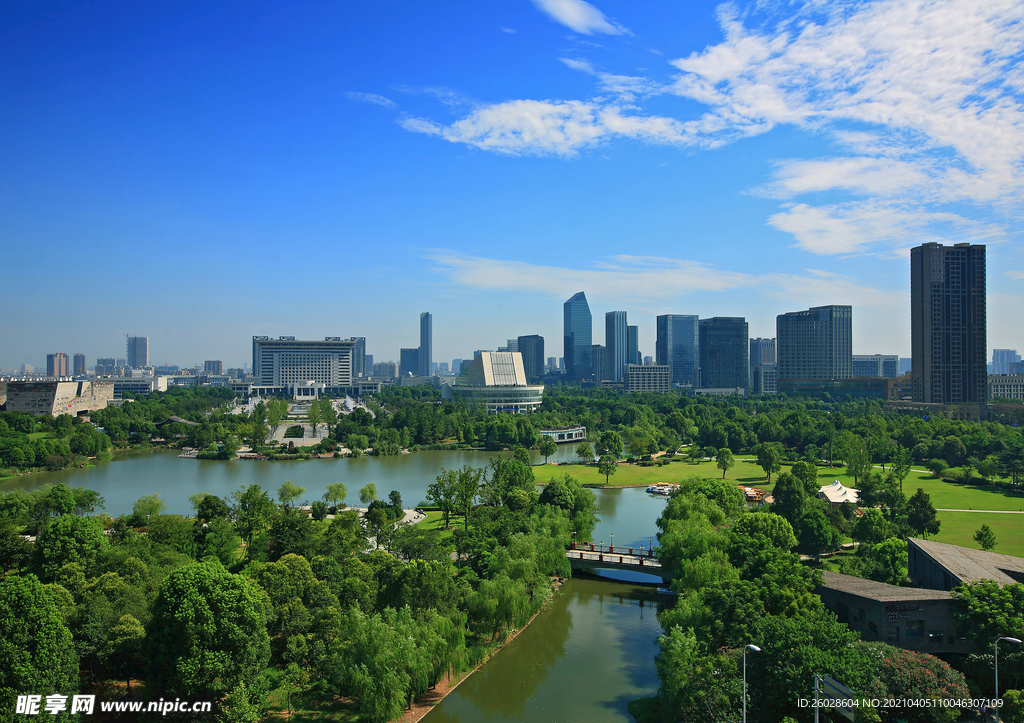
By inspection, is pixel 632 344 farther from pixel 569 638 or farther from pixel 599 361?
pixel 569 638

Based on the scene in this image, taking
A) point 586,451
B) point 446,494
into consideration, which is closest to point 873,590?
point 446,494

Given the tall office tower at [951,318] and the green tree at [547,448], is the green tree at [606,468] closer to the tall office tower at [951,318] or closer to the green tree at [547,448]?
the green tree at [547,448]

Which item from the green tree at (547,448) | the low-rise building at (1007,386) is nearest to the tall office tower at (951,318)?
the low-rise building at (1007,386)

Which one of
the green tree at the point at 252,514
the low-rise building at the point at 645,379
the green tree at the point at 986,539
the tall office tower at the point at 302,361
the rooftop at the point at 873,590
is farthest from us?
the tall office tower at the point at 302,361

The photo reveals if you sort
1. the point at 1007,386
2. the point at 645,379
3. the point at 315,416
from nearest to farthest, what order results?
the point at 315,416 < the point at 1007,386 < the point at 645,379

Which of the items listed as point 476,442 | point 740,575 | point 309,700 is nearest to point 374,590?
point 309,700

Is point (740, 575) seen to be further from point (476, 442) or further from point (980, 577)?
point (476, 442)
